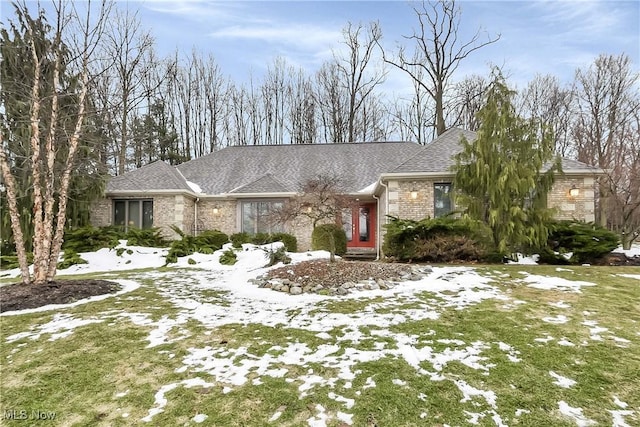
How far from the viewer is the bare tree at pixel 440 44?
19.6 metres

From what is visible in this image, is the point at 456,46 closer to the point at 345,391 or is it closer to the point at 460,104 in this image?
the point at 460,104

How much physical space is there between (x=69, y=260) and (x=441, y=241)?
36.9 ft

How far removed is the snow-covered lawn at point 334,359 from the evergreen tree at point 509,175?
11.1ft

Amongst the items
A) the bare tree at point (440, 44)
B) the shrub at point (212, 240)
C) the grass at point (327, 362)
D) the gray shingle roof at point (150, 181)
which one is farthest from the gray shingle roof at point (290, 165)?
Answer: the grass at point (327, 362)

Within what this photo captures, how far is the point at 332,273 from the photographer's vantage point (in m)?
6.77

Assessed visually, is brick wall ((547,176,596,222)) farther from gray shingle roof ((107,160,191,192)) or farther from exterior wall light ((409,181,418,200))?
gray shingle roof ((107,160,191,192))

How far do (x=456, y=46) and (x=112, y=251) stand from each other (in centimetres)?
2165

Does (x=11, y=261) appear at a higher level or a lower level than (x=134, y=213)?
lower

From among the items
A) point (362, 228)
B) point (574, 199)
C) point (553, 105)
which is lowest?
point (362, 228)

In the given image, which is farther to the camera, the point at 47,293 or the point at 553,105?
the point at 553,105

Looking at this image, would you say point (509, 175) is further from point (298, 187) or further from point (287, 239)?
point (298, 187)

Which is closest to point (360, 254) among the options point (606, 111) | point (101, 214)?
point (101, 214)

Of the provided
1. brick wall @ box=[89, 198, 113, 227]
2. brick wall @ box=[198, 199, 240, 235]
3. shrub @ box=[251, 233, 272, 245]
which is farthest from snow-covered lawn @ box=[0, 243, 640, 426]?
brick wall @ box=[89, 198, 113, 227]

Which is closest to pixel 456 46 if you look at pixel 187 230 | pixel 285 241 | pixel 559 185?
pixel 559 185
